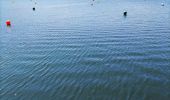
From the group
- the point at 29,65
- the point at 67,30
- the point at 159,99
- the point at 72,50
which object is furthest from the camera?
the point at 67,30

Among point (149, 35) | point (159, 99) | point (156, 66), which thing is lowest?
point (159, 99)

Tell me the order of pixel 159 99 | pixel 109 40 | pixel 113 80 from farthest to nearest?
pixel 109 40, pixel 113 80, pixel 159 99

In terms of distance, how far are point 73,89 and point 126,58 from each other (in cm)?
1007

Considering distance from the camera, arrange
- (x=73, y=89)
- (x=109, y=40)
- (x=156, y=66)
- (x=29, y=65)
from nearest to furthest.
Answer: (x=73, y=89) < (x=156, y=66) < (x=29, y=65) < (x=109, y=40)

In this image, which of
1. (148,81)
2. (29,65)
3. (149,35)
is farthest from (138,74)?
(149,35)

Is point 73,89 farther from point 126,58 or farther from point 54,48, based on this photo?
point 54,48

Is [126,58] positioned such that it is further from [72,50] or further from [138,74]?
[72,50]

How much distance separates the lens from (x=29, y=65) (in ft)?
90.6

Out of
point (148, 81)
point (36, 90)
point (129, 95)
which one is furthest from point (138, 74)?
point (36, 90)

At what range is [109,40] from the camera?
3688 centimetres

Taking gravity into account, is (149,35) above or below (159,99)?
above

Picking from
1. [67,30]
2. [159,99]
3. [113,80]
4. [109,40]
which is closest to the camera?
[159,99]

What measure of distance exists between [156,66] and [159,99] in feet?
23.5

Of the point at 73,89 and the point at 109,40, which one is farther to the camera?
the point at 109,40
